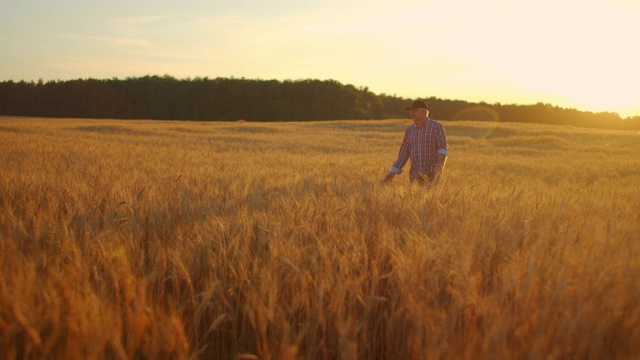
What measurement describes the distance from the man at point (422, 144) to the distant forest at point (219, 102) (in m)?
57.4

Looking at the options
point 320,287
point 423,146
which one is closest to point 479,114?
point 423,146

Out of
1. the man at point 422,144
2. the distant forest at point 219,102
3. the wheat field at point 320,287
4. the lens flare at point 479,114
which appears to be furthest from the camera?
the distant forest at point 219,102

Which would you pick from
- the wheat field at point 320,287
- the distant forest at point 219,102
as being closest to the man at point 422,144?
the wheat field at point 320,287

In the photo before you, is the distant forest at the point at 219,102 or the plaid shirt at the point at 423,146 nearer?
the plaid shirt at the point at 423,146

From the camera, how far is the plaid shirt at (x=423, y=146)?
5367mm

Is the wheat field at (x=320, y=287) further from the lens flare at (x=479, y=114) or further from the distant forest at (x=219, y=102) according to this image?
the distant forest at (x=219, y=102)

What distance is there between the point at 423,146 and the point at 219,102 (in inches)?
2505

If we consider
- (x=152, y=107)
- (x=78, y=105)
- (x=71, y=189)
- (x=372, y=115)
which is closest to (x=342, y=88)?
(x=372, y=115)

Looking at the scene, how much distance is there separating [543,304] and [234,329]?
106 centimetres

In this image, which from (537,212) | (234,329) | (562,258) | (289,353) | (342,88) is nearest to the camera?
(289,353)

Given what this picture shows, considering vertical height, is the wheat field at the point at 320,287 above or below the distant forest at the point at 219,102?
below

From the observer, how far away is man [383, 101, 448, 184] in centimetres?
531

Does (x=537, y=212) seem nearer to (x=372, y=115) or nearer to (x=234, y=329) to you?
(x=234, y=329)

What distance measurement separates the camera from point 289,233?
2.22 meters
